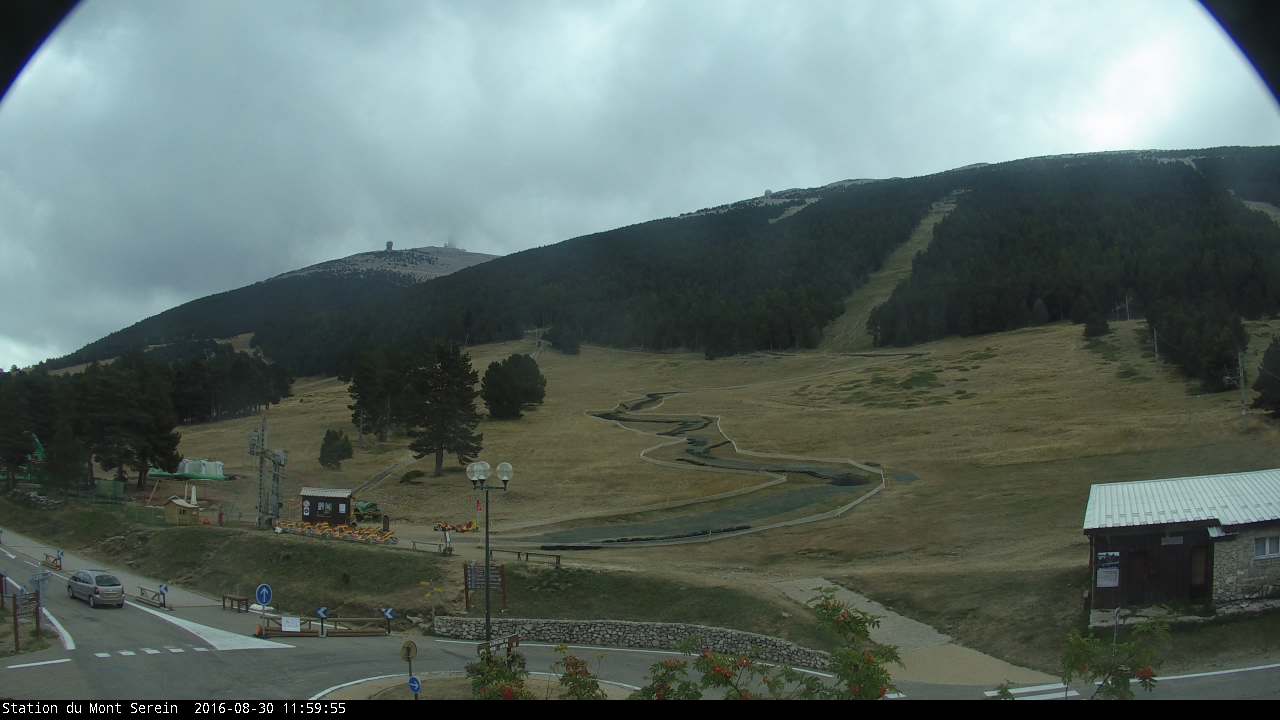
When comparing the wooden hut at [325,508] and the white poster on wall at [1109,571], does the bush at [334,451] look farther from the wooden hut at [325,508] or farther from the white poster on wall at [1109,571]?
the white poster on wall at [1109,571]

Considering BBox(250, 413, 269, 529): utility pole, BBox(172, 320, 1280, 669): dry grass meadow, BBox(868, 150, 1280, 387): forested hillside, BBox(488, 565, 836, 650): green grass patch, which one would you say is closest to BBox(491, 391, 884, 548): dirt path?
BBox(172, 320, 1280, 669): dry grass meadow

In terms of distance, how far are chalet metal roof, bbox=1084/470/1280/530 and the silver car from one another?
105 ft

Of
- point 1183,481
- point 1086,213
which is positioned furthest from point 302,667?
point 1086,213

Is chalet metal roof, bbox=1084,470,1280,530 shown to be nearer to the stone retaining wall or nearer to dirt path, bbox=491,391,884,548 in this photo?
the stone retaining wall

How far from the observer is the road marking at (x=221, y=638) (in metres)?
25.5

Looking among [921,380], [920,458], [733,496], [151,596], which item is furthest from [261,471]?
[921,380]

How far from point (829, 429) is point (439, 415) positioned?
34242 millimetres

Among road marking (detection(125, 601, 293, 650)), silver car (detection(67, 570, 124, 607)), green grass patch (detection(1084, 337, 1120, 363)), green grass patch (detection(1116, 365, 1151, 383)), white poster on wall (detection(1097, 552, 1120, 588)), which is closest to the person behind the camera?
road marking (detection(125, 601, 293, 650))

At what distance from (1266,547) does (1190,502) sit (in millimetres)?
3137

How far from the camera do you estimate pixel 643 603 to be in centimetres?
3130

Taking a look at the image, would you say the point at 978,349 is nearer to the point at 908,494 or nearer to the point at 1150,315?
the point at 1150,315

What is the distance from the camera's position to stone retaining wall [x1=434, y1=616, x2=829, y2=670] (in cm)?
2572

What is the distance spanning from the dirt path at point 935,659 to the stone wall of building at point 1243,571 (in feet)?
20.5

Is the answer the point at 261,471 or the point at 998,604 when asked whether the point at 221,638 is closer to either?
the point at 261,471
